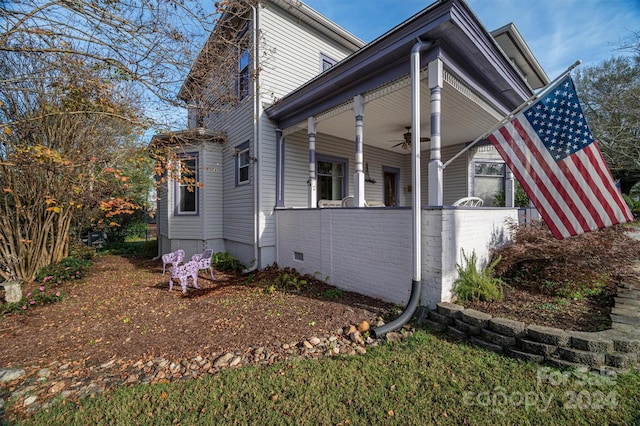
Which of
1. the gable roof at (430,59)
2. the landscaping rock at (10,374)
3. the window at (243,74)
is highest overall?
the window at (243,74)

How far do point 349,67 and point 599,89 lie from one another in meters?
20.1

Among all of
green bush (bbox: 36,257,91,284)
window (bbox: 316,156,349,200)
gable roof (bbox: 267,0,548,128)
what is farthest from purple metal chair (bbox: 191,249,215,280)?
gable roof (bbox: 267,0,548,128)

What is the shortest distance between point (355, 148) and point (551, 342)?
4492 millimetres

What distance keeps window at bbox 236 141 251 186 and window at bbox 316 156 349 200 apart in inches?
79.3

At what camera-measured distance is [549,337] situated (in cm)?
274

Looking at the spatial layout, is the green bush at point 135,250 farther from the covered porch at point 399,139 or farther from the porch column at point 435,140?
the porch column at point 435,140

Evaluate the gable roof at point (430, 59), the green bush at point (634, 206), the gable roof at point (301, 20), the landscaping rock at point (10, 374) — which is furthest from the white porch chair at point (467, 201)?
the green bush at point (634, 206)

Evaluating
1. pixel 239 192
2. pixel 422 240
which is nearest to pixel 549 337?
pixel 422 240

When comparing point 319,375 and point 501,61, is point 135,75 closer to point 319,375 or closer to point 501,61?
point 319,375

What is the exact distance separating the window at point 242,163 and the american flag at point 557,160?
231 inches

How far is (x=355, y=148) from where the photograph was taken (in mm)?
5973

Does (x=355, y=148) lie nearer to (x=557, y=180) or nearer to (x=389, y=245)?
(x=389, y=245)

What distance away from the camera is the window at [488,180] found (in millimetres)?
8945

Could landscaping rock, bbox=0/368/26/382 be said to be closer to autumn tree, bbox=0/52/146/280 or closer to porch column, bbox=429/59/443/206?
autumn tree, bbox=0/52/146/280
